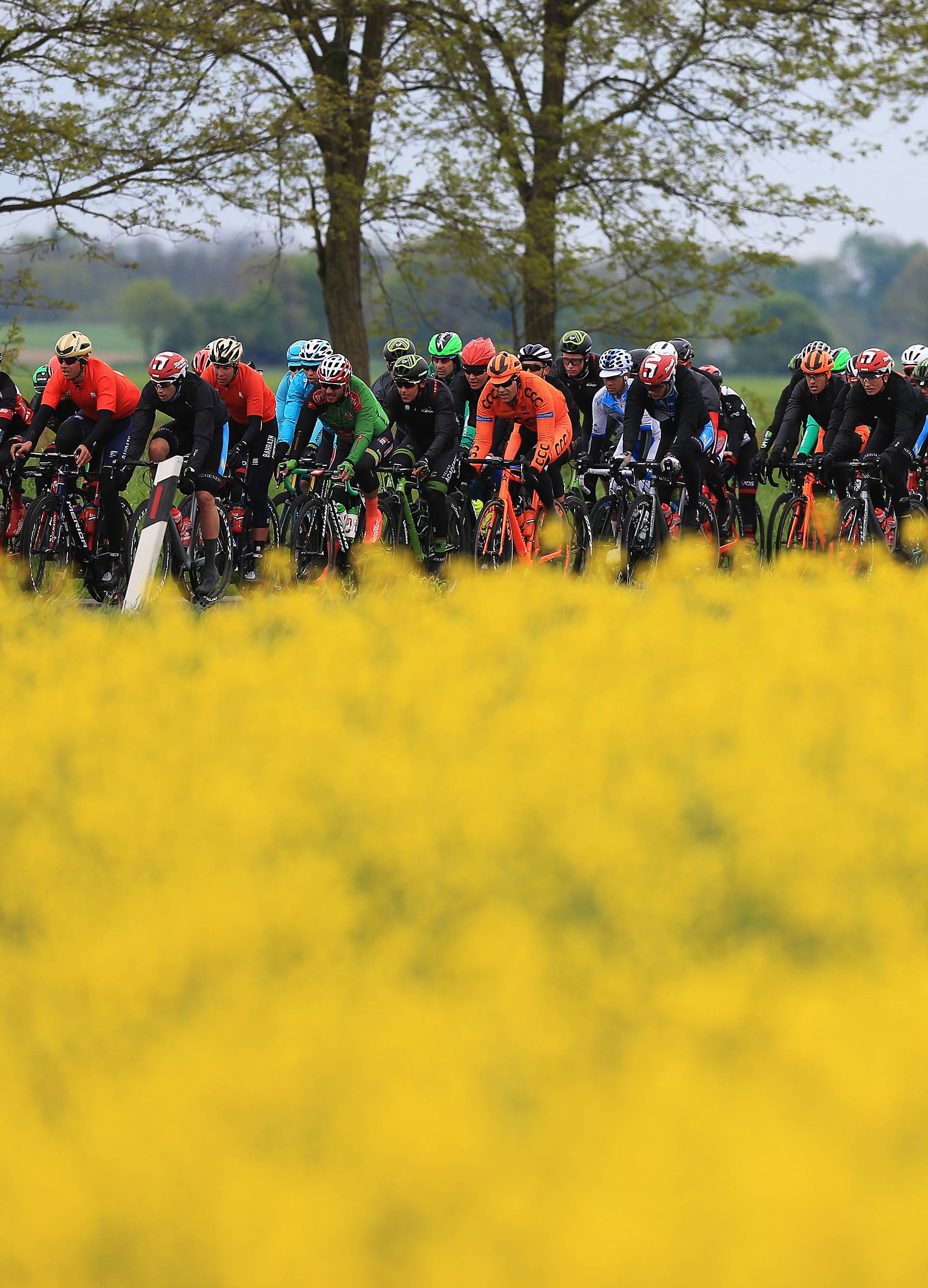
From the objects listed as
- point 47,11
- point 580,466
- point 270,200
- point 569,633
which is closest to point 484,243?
point 270,200

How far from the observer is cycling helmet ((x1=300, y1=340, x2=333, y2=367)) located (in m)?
13.2

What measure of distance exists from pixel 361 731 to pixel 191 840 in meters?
1.36

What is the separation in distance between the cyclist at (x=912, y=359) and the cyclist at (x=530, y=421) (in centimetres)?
400

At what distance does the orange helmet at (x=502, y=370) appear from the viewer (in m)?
13.2

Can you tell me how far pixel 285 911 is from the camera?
11.4 feet

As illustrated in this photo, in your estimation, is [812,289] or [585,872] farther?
[812,289]

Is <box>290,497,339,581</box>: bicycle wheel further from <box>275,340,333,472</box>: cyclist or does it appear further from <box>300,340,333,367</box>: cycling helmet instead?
<box>300,340,333,367</box>: cycling helmet

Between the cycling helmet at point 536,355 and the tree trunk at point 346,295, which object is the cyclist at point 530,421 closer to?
the cycling helmet at point 536,355

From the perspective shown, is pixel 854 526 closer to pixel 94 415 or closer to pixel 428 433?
pixel 428 433

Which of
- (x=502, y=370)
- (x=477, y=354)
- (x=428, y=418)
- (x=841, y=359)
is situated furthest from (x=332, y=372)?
(x=841, y=359)

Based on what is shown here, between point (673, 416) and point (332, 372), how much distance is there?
9.56ft

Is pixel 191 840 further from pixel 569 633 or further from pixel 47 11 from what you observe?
pixel 47 11

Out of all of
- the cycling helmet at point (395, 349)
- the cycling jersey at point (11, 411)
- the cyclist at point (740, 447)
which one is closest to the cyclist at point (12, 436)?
the cycling jersey at point (11, 411)

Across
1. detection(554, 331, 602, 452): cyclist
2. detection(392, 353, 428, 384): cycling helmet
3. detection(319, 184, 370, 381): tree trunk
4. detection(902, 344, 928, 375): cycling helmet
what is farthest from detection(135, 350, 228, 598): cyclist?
detection(319, 184, 370, 381): tree trunk
